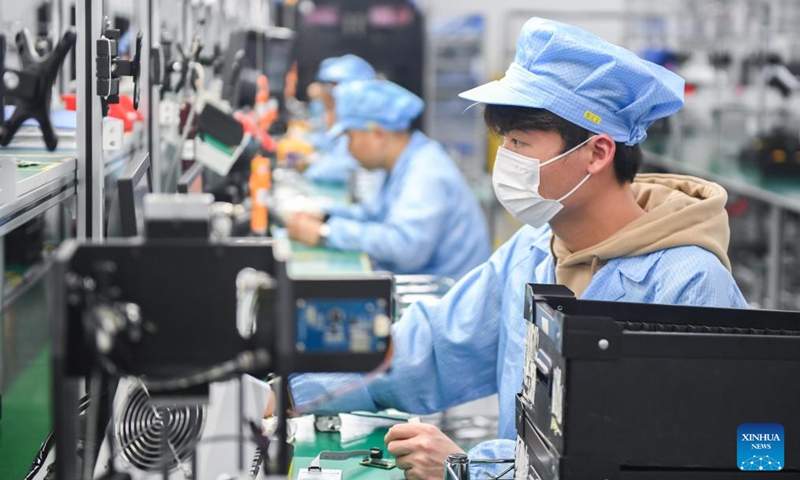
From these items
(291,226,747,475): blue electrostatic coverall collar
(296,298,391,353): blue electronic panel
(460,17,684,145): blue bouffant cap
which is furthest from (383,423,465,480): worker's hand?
(296,298,391,353): blue electronic panel

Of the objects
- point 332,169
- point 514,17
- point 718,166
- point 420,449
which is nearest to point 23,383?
point 420,449

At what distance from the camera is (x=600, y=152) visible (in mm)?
1998

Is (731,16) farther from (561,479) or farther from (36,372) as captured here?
(561,479)

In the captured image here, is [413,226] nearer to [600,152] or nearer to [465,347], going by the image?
[465,347]

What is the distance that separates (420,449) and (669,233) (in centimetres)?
66

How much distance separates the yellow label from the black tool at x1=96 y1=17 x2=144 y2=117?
38.9 inches

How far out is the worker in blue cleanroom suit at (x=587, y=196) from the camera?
190 centimetres

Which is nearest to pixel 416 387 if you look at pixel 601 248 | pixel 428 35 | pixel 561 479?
pixel 601 248

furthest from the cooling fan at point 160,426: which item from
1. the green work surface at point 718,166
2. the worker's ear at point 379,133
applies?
the green work surface at point 718,166

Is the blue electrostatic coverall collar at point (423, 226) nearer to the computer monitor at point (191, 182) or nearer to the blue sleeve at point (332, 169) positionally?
the computer monitor at point (191, 182)

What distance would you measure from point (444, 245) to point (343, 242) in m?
0.51

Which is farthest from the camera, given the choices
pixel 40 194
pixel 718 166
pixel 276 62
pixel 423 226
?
pixel 718 166

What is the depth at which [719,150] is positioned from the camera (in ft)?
25.6

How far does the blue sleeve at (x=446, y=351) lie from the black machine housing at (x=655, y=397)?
881 millimetres
